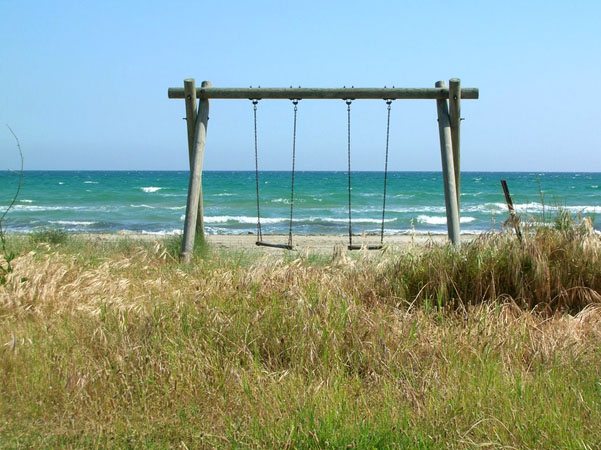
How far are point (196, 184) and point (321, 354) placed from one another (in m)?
4.35

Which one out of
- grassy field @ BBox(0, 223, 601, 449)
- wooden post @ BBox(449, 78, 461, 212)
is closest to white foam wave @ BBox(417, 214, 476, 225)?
wooden post @ BBox(449, 78, 461, 212)

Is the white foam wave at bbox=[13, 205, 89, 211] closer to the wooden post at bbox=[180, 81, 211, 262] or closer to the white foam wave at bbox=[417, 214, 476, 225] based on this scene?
the white foam wave at bbox=[417, 214, 476, 225]

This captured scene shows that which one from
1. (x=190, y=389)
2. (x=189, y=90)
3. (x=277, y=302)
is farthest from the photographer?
(x=189, y=90)

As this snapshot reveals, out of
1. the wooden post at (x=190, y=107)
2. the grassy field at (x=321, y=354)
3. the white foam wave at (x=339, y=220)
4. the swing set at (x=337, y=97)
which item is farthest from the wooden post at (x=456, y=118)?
the white foam wave at (x=339, y=220)

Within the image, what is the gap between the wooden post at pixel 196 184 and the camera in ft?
25.2

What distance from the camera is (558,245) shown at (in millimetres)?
5629

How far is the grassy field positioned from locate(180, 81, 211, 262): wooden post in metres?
1.93

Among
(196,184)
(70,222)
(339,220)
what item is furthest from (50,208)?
(196,184)

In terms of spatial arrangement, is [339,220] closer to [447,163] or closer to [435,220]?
[435,220]

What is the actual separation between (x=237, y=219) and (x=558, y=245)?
64.6 feet

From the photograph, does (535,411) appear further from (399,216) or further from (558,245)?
(399,216)

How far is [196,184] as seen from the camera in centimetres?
795

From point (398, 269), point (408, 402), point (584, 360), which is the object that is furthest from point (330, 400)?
point (398, 269)

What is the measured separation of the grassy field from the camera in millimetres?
3150
